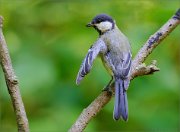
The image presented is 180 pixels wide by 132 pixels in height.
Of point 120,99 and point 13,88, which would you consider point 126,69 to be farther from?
point 13,88

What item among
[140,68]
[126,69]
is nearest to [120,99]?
[126,69]

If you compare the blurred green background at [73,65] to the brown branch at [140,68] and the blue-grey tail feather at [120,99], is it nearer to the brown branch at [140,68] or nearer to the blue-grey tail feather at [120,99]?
the blue-grey tail feather at [120,99]

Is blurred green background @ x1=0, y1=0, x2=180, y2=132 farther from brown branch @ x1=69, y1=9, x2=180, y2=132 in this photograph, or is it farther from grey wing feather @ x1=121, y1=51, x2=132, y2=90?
brown branch @ x1=69, y1=9, x2=180, y2=132

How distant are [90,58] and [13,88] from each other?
0.51 meters

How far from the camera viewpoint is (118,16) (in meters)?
2.57

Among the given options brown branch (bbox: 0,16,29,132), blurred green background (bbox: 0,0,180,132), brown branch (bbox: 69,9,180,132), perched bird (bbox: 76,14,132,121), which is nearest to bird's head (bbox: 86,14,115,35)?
perched bird (bbox: 76,14,132,121)

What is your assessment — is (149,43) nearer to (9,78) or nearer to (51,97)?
(9,78)

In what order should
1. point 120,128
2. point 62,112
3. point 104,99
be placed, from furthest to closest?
point 120,128 → point 62,112 → point 104,99

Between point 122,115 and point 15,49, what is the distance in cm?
109

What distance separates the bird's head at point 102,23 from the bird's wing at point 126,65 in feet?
→ 0.47

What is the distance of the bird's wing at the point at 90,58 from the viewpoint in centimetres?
139

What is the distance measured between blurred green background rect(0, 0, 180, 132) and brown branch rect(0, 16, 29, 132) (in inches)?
47.6

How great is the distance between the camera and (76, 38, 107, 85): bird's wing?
1.39 metres

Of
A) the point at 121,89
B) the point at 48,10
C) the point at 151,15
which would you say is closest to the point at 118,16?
the point at 151,15
